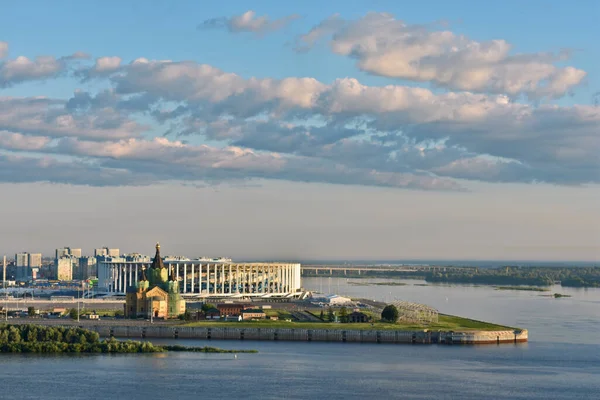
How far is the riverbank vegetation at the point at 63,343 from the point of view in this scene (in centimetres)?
7381

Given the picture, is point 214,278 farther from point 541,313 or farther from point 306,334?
point 306,334

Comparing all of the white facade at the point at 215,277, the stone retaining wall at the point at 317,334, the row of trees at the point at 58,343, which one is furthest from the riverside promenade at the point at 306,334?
the white facade at the point at 215,277

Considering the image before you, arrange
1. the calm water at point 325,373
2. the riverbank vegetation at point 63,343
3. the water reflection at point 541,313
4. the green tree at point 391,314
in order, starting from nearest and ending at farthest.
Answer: the calm water at point 325,373 < the riverbank vegetation at point 63,343 < the water reflection at point 541,313 < the green tree at point 391,314

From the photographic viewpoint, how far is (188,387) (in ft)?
192

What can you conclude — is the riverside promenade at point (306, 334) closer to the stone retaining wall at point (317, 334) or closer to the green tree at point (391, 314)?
the stone retaining wall at point (317, 334)

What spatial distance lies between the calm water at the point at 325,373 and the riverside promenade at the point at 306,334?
7.86ft

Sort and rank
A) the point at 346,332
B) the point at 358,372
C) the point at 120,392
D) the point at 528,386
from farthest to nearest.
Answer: the point at 346,332
the point at 358,372
the point at 528,386
the point at 120,392

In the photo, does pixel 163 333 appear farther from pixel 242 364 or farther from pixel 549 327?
pixel 549 327

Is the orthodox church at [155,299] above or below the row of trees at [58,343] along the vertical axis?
above

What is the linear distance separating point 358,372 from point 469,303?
7946 centimetres

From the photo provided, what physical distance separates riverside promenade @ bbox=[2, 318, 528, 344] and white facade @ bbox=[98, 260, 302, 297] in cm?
6612

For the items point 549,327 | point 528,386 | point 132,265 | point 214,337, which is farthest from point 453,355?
point 132,265

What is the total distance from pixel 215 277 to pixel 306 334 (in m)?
72.3

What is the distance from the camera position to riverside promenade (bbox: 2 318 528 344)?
8406 centimetres
